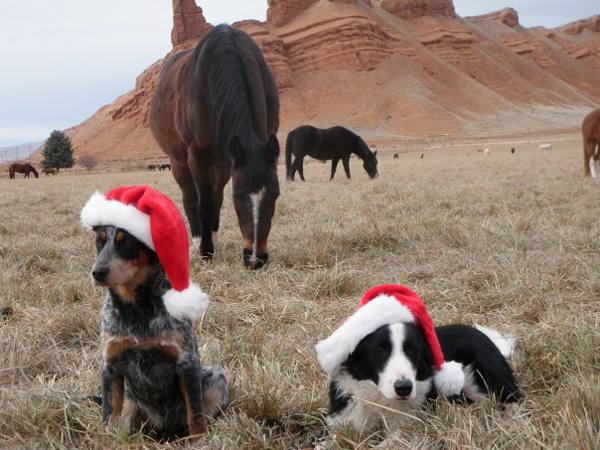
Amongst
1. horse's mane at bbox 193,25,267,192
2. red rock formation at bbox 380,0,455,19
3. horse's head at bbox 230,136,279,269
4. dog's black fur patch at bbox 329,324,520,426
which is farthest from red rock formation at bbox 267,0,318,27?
dog's black fur patch at bbox 329,324,520,426

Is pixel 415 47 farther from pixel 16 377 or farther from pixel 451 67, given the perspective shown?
pixel 16 377

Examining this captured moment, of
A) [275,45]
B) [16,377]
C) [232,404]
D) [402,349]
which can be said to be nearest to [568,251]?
[402,349]

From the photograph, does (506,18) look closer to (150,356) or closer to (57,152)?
(57,152)

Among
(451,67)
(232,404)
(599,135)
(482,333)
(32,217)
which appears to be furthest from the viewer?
(451,67)

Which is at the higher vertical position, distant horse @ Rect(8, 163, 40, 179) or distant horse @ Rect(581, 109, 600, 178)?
distant horse @ Rect(8, 163, 40, 179)

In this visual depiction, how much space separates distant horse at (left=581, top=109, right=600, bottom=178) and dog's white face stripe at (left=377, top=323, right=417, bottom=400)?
37.6ft

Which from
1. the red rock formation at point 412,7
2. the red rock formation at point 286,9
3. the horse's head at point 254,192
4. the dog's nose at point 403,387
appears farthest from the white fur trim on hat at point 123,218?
the red rock formation at point 412,7

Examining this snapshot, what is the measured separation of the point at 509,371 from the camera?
251cm

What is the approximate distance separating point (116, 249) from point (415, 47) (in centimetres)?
9776

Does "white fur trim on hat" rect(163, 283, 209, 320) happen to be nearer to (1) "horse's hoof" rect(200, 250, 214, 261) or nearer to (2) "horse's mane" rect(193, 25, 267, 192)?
(2) "horse's mane" rect(193, 25, 267, 192)

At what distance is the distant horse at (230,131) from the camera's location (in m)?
4.65

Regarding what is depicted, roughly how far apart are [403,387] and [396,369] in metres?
0.09

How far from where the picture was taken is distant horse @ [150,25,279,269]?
4.65 meters

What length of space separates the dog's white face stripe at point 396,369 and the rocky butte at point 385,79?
65580mm
